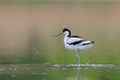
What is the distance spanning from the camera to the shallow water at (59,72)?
12.7 meters

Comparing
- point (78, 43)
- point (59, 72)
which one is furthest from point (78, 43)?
point (59, 72)

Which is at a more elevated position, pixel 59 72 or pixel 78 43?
pixel 78 43

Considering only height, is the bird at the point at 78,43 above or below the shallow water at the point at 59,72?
above

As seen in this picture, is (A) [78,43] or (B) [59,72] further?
(A) [78,43]

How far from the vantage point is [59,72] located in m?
13.3

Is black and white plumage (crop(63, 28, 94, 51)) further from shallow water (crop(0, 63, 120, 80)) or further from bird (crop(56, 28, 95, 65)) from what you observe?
shallow water (crop(0, 63, 120, 80))

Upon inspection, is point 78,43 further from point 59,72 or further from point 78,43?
point 59,72

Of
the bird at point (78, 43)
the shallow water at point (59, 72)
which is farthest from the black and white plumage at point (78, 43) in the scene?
the shallow water at point (59, 72)

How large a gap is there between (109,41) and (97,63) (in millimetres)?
6471

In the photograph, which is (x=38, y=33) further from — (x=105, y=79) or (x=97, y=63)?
(x=105, y=79)

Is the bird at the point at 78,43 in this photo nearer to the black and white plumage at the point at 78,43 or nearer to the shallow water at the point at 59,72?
the black and white plumage at the point at 78,43

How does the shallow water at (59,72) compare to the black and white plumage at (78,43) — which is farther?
the black and white plumage at (78,43)

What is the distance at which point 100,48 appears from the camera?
18.9 m

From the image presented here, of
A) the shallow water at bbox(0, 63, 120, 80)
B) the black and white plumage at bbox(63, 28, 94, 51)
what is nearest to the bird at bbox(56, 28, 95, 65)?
the black and white plumage at bbox(63, 28, 94, 51)
